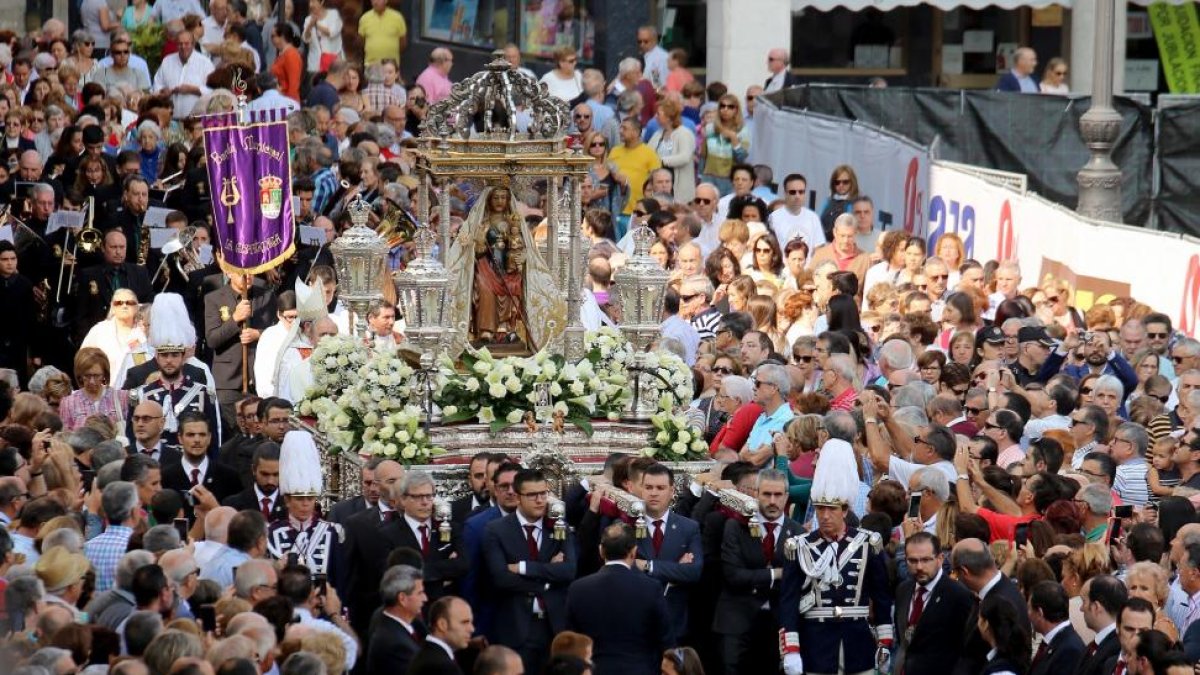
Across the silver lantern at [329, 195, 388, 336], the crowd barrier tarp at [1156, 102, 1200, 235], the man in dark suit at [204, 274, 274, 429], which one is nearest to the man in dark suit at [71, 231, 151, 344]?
the man in dark suit at [204, 274, 274, 429]

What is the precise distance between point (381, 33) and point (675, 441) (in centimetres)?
1537

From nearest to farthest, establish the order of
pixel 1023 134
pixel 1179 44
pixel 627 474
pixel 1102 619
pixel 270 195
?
pixel 1102 619 → pixel 627 474 → pixel 270 195 → pixel 1023 134 → pixel 1179 44

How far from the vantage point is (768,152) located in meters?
29.0

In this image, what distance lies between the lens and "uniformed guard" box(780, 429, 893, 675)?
15.5 metres

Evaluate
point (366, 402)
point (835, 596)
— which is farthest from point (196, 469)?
point (835, 596)

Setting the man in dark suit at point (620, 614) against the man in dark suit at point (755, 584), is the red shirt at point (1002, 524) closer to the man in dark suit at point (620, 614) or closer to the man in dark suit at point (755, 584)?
the man in dark suit at point (755, 584)

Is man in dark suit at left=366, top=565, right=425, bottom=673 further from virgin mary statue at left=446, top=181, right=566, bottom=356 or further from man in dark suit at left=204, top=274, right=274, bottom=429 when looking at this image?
man in dark suit at left=204, top=274, right=274, bottom=429

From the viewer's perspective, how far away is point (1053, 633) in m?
13.9

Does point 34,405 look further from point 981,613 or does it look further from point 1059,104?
point 1059,104

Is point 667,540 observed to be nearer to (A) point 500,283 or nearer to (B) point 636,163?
(A) point 500,283

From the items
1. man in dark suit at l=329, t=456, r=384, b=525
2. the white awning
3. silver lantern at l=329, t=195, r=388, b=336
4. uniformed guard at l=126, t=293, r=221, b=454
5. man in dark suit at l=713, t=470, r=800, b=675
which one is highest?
the white awning

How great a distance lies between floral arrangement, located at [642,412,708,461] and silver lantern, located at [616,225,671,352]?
651 mm

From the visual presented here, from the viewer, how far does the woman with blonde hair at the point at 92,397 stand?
62.3 feet

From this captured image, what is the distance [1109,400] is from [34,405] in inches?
266
